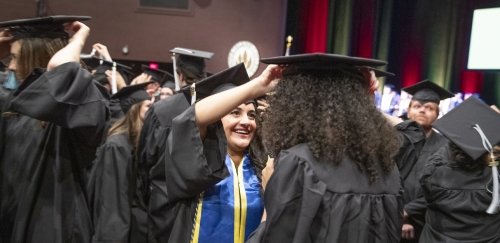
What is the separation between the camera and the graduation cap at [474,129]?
3.54 meters

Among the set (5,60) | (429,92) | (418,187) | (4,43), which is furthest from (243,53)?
(4,43)

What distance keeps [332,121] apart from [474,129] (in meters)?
2.14

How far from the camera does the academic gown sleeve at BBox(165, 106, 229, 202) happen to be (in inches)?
94.1

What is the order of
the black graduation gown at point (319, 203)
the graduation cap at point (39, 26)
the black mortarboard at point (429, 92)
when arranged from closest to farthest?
1. the black graduation gown at point (319, 203)
2. the graduation cap at point (39, 26)
3. the black mortarboard at point (429, 92)

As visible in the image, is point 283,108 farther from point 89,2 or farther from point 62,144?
point 89,2

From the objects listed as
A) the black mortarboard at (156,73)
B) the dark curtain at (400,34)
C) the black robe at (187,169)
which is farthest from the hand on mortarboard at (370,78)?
the dark curtain at (400,34)

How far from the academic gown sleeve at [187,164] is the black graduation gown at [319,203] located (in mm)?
512

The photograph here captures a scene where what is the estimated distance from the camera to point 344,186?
1.91 metres

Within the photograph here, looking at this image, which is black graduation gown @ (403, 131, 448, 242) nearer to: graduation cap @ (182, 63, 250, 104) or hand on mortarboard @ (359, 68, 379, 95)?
graduation cap @ (182, 63, 250, 104)

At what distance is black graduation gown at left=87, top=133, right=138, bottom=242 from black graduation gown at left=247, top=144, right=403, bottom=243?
2251 mm

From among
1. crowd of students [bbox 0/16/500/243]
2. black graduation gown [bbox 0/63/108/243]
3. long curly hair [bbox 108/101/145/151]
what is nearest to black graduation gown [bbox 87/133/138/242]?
crowd of students [bbox 0/16/500/243]

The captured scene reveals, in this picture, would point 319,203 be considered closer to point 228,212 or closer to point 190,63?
point 228,212

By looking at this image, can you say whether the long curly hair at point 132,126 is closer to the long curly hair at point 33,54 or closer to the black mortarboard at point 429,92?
the long curly hair at point 33,54

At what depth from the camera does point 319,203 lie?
6.10ft
